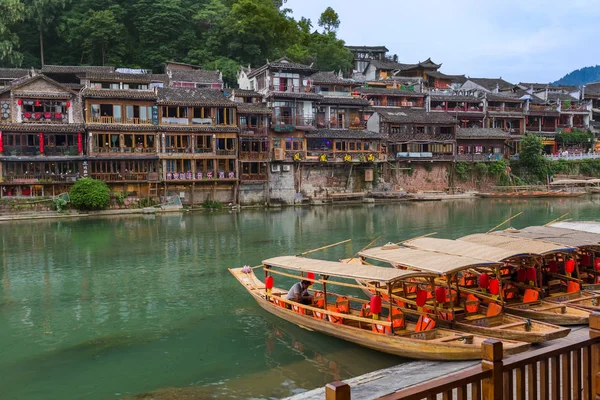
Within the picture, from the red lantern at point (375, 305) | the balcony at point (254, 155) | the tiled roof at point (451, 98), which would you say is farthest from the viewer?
the tiled roof at point (451, 98)

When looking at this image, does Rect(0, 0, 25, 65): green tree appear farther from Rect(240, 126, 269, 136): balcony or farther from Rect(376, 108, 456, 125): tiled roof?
Rect(376, 108, 456, 125): tiled roof

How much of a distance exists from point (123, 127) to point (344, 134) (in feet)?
67.0

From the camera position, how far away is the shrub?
39.9m

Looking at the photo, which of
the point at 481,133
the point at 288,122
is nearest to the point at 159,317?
the point at 288,122

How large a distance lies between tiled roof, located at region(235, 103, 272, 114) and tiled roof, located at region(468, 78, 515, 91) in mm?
35011

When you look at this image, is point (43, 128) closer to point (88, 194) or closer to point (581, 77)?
point (88, 194)

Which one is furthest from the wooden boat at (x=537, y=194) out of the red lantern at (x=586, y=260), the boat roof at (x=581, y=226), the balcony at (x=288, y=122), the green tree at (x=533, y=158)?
the red lantern at (x=586, y=260)

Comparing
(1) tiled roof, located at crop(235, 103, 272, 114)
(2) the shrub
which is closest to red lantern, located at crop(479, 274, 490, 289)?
(2) the shrub

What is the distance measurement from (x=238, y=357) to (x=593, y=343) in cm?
906

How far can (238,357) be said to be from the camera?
1229 cm

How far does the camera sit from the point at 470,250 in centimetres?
1383

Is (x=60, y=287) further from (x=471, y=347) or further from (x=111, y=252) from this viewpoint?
(x=471, y=347)

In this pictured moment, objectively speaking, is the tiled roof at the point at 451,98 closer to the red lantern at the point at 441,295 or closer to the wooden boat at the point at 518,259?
the wooden boat at the point at 518,259

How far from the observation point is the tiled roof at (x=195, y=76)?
51500 millimetres
